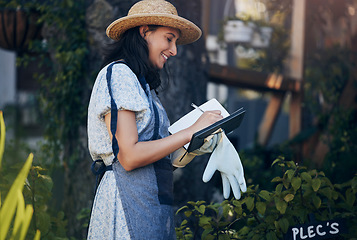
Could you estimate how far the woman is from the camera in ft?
5.93

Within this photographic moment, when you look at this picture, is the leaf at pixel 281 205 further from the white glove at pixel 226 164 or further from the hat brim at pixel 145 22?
the hat brim at pixel 145 22

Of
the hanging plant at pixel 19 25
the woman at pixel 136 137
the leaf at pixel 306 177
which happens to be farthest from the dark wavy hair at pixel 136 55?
the hanging plant at pixel 19 25

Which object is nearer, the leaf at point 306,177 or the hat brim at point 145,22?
the hat brim at point 145,22

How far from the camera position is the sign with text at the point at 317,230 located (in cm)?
228

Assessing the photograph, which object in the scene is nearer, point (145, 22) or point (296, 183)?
point (145, 22)

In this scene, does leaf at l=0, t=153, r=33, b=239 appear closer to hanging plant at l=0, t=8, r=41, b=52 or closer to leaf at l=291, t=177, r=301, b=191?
leaf at l=291, t=177, r=301, b=191

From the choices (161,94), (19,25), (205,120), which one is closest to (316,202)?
(205,120)

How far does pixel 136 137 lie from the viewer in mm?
1796

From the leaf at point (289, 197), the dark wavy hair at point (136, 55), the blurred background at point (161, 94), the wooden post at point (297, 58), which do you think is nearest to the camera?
the dark wavy hair at point (136, 55)

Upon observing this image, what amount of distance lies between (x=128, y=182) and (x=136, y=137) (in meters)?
0.19

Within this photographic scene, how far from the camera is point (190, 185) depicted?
12.4 feet

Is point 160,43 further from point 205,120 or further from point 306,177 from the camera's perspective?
point 306,177

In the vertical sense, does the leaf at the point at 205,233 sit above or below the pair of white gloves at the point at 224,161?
below

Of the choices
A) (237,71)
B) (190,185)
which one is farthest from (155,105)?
(237,71)
